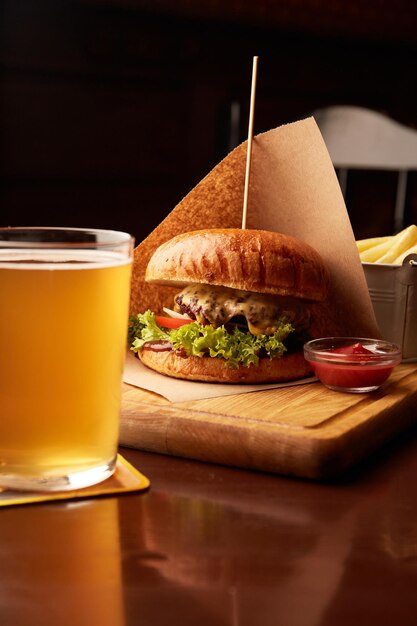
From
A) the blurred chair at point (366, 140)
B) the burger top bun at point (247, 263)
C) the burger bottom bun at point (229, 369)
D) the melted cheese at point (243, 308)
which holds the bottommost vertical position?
the burger bottom bun at point (229, 369)

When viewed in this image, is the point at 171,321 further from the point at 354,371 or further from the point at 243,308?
the point at 354,371

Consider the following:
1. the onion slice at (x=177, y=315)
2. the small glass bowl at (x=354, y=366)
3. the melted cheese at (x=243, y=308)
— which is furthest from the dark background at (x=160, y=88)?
the small glass bowl at (x=354, y=366)

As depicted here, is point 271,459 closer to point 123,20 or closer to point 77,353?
point 77,353

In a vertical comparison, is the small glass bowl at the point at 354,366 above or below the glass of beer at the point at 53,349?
below

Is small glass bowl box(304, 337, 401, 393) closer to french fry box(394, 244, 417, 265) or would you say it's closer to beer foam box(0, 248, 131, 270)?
french fry box(394, 244, 417, 265)

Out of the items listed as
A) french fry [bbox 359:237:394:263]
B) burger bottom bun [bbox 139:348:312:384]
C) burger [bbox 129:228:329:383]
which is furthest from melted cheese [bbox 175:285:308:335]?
french fry [bbox 359:237:394:263]

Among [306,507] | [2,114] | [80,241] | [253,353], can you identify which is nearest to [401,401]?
[253,353]

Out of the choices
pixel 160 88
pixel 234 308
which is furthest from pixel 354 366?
pixel 160 88

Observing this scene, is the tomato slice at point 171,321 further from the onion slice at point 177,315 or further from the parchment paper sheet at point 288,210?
the parchment paper sheet at point 288,210
